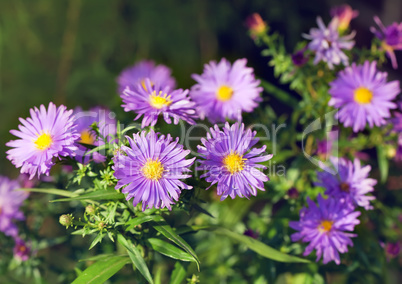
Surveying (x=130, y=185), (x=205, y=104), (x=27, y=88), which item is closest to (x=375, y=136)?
(x=205, y=104)

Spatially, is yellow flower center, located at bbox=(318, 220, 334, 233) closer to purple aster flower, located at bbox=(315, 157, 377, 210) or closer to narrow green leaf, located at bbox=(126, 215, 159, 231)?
purple aster flower, located at bbox=(315, 157, 377, 210)

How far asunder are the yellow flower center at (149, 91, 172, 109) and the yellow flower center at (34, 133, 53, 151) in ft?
0.90

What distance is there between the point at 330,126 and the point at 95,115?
84 centimetres

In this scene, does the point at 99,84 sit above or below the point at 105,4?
below

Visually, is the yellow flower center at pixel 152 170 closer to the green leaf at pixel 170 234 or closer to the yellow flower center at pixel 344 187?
the green leaf at pixel 170 234

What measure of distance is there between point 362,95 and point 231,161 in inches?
23.8

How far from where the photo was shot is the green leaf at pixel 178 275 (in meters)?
1.16

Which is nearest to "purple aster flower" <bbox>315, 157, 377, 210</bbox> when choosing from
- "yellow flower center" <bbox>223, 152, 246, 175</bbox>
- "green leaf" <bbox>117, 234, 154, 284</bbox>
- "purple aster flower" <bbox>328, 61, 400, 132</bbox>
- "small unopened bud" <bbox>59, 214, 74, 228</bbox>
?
"purple aster flower" <bbox>328, 61, 400, 132</bbox>

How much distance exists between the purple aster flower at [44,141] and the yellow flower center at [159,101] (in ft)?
0.70

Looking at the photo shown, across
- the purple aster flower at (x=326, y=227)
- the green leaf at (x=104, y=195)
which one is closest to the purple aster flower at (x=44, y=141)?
the green leaf at (x=104, y=195)

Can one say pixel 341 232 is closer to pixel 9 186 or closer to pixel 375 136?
pixel 375 136

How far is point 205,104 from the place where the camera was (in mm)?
1386

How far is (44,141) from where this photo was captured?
3.45ft

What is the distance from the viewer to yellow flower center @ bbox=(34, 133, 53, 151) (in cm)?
105
